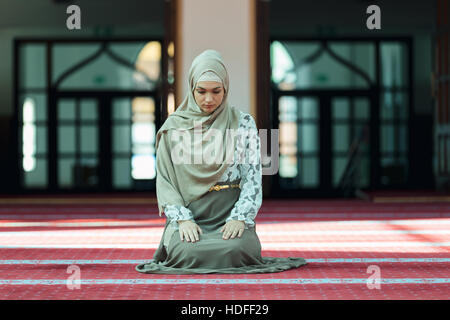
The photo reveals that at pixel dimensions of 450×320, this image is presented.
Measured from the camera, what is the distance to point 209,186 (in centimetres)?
450

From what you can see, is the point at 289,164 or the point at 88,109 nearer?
the point at 88,109

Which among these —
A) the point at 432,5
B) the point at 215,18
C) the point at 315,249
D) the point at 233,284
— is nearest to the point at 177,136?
the point at 233,284

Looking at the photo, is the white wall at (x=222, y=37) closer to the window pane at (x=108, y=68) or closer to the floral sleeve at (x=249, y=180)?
the window pane at (x=108, y=68)

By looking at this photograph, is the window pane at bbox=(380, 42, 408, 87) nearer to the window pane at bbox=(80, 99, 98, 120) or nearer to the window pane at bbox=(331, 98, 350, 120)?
the window pane at bbox=(331, 98, 350, 120)

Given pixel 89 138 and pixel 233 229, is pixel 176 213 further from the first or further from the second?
pixel 89 138

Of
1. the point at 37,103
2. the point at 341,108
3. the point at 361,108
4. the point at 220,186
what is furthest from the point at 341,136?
the point at 220,186

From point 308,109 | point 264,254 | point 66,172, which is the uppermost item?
point 308,109

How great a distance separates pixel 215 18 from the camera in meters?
9.73

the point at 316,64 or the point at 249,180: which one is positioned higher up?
the point at 316,64

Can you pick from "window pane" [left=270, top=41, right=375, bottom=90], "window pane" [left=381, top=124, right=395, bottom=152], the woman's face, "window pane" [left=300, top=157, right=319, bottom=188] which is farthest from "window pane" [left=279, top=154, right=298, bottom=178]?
the woman's face

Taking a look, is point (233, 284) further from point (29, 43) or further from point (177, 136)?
point (29, 43)

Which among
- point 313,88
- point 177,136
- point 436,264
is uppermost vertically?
point 313,88

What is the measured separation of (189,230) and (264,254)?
99cm

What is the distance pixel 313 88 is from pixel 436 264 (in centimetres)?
904
